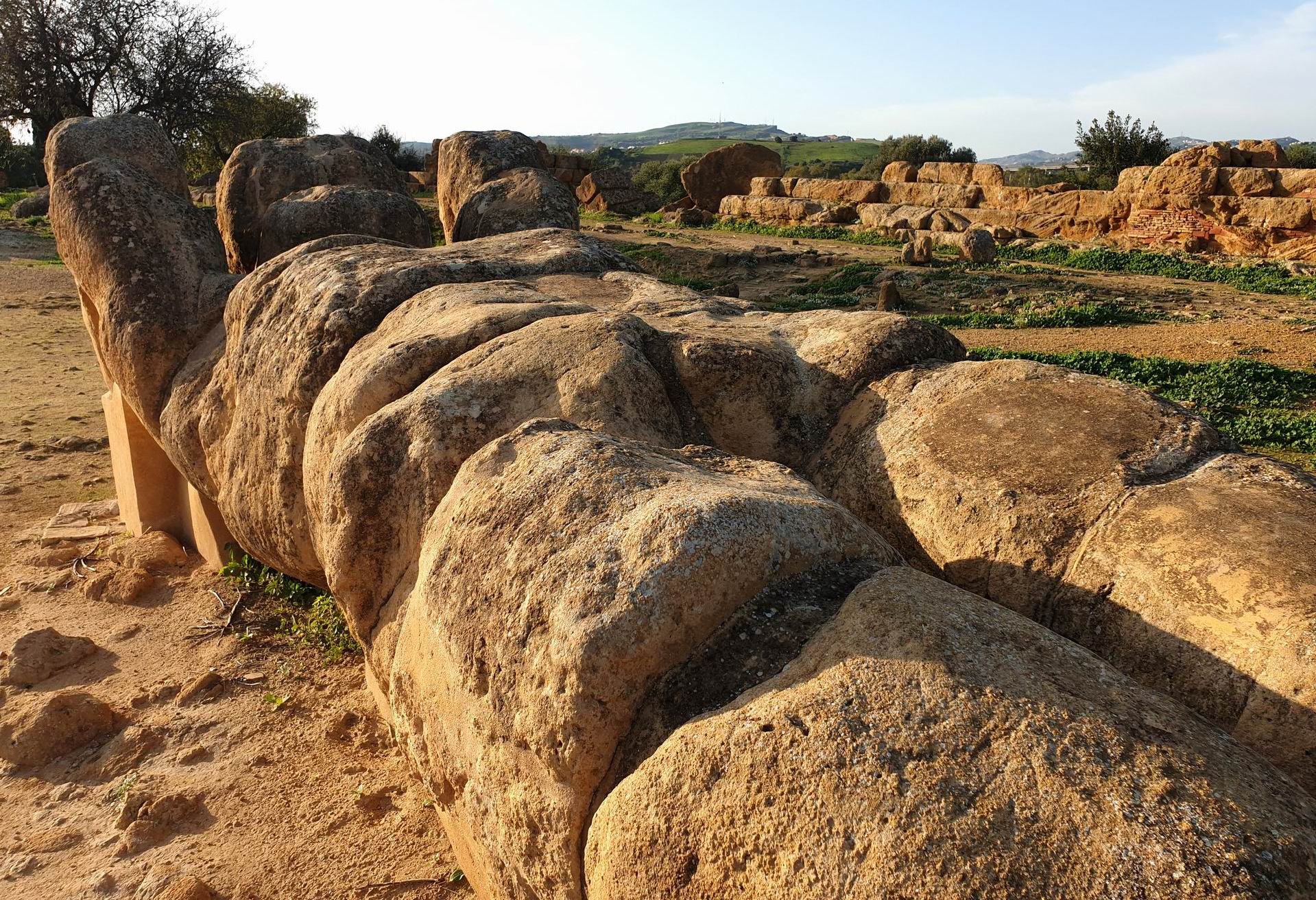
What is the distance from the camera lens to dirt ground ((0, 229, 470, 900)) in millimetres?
3600

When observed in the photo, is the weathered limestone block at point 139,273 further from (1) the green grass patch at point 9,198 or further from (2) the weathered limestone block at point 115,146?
(1) the green grass patch at point 9,198

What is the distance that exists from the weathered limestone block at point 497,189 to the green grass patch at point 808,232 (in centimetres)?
1274

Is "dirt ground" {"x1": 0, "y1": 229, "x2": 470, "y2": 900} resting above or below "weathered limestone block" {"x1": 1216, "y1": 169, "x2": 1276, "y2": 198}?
below

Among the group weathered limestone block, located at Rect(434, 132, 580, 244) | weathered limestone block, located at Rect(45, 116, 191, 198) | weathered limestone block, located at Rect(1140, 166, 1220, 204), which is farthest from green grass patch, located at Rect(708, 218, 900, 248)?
weathered limestone block, located at Rect(45, 116, 191, 198)

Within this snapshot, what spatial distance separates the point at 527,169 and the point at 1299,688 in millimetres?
6535

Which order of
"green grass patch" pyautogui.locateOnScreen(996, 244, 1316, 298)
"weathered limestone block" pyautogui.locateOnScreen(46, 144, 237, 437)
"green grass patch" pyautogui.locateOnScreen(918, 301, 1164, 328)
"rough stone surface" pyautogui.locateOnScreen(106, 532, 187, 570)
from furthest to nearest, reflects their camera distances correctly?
"green grass patch" pyautogui.locateOnScreen(996, 244, 1316, 298)
"green grass patch" pyautogui.locateOnScreen(918, 301, 1164, 328)
"rough stone surface" pyautogui.locateOnScreen(106, 532, 187, 570)
"weathered limestone block" pyautogui.locateOnScreen(46, 144, 237, 437)

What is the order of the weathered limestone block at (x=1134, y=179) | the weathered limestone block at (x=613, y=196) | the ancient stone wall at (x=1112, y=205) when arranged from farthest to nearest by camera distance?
the weathered limestone block at (x=613, y=196) → the weathered limestone block at (x=1134, y=179) → the ancient stone wall at (x=1112, y=205)

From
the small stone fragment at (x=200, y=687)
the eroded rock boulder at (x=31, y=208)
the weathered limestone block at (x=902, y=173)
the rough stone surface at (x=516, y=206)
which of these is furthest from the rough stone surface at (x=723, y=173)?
the small stone fragment at (x=200, y=687)

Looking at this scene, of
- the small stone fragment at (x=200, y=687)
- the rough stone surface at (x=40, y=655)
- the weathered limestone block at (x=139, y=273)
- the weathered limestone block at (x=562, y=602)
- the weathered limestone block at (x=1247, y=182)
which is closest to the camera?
the weathered limestone block at (x=562, y=602)

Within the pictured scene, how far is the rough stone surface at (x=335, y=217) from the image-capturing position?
21.5ft

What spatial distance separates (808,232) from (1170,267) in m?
8.22

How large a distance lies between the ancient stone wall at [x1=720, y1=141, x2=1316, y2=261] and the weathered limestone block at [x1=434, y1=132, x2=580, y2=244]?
41.9ft

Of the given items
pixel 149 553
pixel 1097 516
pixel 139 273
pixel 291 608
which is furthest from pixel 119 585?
pixel 1097 516

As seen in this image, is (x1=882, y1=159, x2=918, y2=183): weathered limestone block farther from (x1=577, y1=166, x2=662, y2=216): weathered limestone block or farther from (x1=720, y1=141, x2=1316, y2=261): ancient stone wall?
(x1=577, y1=166, x2=662, y2=216): weathered limestone block
